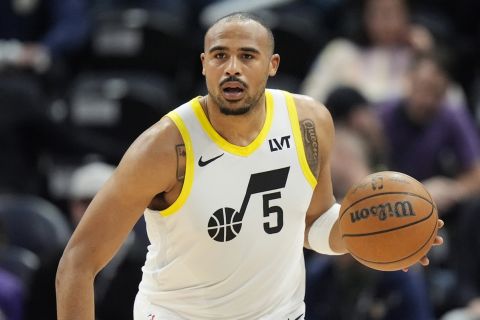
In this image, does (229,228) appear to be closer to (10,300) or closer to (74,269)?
(74,269)

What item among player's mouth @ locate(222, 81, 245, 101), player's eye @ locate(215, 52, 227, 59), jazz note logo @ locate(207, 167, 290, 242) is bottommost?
jazz note logo @ locate(207, 167, 290, 242)

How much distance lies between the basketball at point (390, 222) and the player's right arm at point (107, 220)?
0.79 metres

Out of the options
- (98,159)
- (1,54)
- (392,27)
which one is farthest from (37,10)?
(392,27)

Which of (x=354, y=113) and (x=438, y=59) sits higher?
(x=438, y=59)

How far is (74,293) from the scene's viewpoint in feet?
14.1

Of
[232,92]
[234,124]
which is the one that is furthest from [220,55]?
[234,124]

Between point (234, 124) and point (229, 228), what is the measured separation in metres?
0.43

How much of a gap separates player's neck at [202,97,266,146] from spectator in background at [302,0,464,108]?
408cm

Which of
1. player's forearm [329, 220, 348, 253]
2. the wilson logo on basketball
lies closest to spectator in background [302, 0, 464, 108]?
player's forearm [329, 220, 348, 253]

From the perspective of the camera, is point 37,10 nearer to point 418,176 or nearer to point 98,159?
point 98,159

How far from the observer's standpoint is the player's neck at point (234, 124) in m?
4.57

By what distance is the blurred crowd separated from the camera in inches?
271

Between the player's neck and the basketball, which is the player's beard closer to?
the player's neck

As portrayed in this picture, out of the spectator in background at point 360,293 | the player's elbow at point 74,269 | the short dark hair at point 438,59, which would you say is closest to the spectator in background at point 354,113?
the short dark hair at point 438,59
